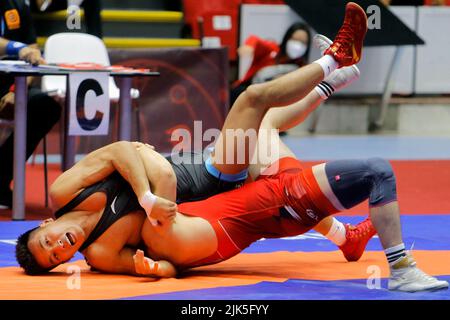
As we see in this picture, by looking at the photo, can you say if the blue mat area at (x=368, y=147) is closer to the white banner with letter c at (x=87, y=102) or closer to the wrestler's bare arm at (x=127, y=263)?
the white banner with letter c at (x=87, y=102)

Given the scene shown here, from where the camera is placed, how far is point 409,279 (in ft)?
12.8

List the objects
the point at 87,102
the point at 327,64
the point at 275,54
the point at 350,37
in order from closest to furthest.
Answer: the point at 327,64 < the point at 350,37 < the point at 87,102 < the point at 275,54

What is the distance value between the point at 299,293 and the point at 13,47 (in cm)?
353

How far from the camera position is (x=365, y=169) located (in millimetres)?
4020

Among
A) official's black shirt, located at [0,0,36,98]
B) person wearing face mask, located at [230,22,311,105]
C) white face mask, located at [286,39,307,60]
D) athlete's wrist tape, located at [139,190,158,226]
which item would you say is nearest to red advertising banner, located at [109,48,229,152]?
person wearing face mask, located at [230,22,311,105]

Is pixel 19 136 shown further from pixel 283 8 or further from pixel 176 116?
pixel 283 8

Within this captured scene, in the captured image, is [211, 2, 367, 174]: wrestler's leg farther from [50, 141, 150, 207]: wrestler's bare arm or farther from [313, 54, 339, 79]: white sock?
[50, 141, 150, 207]: wrestler's bare arm

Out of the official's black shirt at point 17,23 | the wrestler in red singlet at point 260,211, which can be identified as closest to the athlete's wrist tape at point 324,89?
the wrestler in red singlet at point 260,211

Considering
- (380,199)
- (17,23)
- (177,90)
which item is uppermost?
(17,23)

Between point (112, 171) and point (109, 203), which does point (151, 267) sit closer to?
point (109, 203)

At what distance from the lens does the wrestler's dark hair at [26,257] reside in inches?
164

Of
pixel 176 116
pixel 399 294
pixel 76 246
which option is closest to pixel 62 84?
pixel 176 116

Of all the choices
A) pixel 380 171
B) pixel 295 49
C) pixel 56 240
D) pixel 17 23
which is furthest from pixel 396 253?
pixel 295 49

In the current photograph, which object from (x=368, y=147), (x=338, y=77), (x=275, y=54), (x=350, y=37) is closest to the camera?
(x=350, y=37)
